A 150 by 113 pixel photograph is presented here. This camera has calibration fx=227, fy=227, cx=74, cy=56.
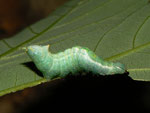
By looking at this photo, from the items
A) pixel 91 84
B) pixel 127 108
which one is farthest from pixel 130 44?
pixel 127 108

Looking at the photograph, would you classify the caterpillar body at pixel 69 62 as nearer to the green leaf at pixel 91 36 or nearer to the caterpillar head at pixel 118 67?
the caterpillar head at pixel 118 67

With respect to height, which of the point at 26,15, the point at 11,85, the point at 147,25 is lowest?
the point at 11,85

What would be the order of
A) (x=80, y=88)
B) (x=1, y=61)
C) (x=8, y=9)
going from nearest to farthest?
Result: (x=1, y=61) → (x=80, y=88) → (x=8, y=9)

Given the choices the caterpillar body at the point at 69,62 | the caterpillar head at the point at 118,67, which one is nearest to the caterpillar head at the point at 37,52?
the caterpillar body at the point at 69,62

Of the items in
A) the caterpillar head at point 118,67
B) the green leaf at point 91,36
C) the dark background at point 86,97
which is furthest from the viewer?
the dark background at point 86,97

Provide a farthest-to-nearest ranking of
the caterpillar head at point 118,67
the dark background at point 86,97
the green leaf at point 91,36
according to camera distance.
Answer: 1. the dark background at point 86,97
2. the green leaf at point 91,36
3. the caterpillar head at point 118,67

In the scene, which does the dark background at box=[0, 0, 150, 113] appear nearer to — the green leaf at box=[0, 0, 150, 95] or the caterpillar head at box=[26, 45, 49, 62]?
the green leaf at box=[0, 0, 150, 95]

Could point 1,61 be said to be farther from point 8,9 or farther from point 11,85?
point 8,9
